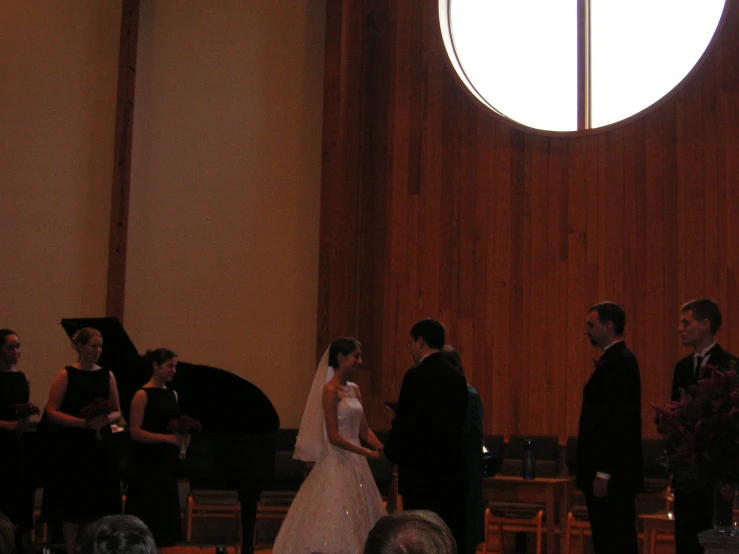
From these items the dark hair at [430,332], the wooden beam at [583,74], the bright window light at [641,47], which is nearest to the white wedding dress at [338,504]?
the dark hair at [430,332]

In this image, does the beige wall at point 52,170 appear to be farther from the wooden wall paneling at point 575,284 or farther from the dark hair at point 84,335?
the wooden wall paneling at point 575,284

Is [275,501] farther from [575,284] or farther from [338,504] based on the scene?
[575,284]

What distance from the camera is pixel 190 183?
8875 mm

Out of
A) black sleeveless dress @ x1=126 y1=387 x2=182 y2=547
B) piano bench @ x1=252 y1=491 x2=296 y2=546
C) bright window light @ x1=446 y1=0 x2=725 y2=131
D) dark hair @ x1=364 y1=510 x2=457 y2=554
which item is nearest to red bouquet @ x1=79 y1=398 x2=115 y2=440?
black sleeveless dress @ x1=126 y1=387 x2=182 y2=547

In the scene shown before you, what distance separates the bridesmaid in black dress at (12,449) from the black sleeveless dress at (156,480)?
2.44 ft

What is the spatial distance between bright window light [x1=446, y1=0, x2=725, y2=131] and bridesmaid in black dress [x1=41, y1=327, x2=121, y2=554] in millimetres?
4155

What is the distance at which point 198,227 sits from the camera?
883 cm

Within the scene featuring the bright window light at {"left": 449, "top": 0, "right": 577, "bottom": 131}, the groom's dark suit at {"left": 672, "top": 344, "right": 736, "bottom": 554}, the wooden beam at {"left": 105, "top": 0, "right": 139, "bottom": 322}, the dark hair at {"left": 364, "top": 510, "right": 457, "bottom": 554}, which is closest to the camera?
the dark hair at {"left": 364, "top": 510, "right": 457, "bottom": 554}

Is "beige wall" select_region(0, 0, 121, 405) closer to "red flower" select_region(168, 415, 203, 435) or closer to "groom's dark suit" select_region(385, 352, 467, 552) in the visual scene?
"red flower" select_region(168, 415, 203, 435)

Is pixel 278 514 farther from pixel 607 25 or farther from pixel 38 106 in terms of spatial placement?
pixel 607 25

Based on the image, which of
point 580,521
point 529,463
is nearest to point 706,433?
point 529,463

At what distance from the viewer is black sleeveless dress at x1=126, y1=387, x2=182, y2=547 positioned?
5.50 metres

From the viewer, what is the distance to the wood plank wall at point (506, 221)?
24.2 ft

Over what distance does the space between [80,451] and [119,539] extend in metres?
3.96
